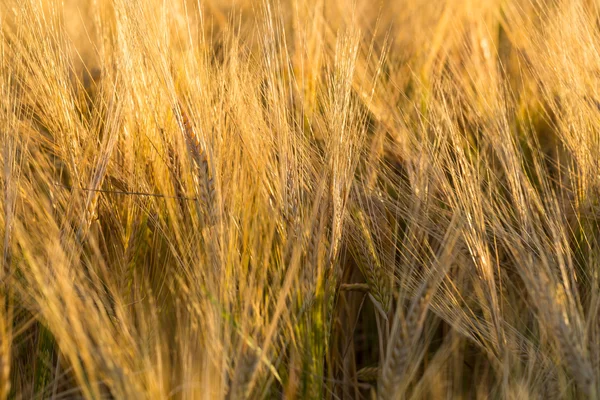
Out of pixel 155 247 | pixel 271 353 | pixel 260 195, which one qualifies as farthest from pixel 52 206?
pixel 271 353

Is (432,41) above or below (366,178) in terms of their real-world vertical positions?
above

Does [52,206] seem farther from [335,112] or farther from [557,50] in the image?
[557,50]

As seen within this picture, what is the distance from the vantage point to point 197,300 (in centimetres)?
102

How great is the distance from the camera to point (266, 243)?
1.06 meters

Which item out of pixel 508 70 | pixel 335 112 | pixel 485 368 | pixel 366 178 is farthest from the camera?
pixel 508 70

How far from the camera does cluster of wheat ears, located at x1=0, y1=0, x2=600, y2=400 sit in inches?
38.8

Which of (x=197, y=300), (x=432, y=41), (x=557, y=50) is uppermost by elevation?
(x=432, y=41)

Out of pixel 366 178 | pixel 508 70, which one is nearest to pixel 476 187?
pixel 366 178

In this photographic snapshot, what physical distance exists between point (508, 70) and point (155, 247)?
1221mm

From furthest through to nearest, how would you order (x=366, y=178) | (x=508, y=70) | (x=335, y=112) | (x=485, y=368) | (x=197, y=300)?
(x=508, y=70) < (x=366, y=178) < (x=485, y=368) < (x=335, y=112) < (x=197, y=300)

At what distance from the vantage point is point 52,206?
127 cm

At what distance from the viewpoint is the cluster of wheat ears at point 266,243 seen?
3.23ft

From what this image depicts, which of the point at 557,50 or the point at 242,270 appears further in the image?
the point at 557,50

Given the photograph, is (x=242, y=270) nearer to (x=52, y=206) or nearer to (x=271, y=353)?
(x=271, y=353)
